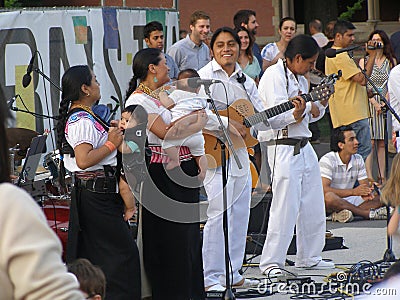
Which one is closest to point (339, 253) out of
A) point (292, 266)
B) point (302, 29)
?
point (292, 266)

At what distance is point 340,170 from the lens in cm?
940

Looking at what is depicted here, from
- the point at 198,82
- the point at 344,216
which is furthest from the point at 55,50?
the point at 198,82

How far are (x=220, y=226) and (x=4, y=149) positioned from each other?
4.71 metres

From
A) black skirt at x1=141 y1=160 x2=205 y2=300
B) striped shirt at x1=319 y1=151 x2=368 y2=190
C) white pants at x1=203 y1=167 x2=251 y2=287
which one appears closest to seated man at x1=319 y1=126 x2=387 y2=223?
striped shirt at x1=319 y1=151 x2=368 y2=190

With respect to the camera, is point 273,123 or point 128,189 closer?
point 128,189

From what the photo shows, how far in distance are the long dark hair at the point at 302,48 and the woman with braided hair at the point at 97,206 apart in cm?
194

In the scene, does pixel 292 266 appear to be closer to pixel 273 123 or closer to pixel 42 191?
pixel 273 123

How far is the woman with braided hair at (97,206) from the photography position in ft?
18.0

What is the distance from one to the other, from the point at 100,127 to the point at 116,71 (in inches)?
184

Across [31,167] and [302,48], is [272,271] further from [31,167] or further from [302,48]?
[31,167]

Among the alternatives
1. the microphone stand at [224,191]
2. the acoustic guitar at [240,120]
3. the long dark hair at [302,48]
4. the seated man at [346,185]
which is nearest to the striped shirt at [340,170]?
the seated man at [346,185]

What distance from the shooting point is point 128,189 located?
220 inches

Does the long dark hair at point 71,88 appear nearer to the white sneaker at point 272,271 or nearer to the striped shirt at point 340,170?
the white sneaker at point 272,271

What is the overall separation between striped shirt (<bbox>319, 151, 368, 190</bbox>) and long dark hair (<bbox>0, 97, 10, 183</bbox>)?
7.49 meters
